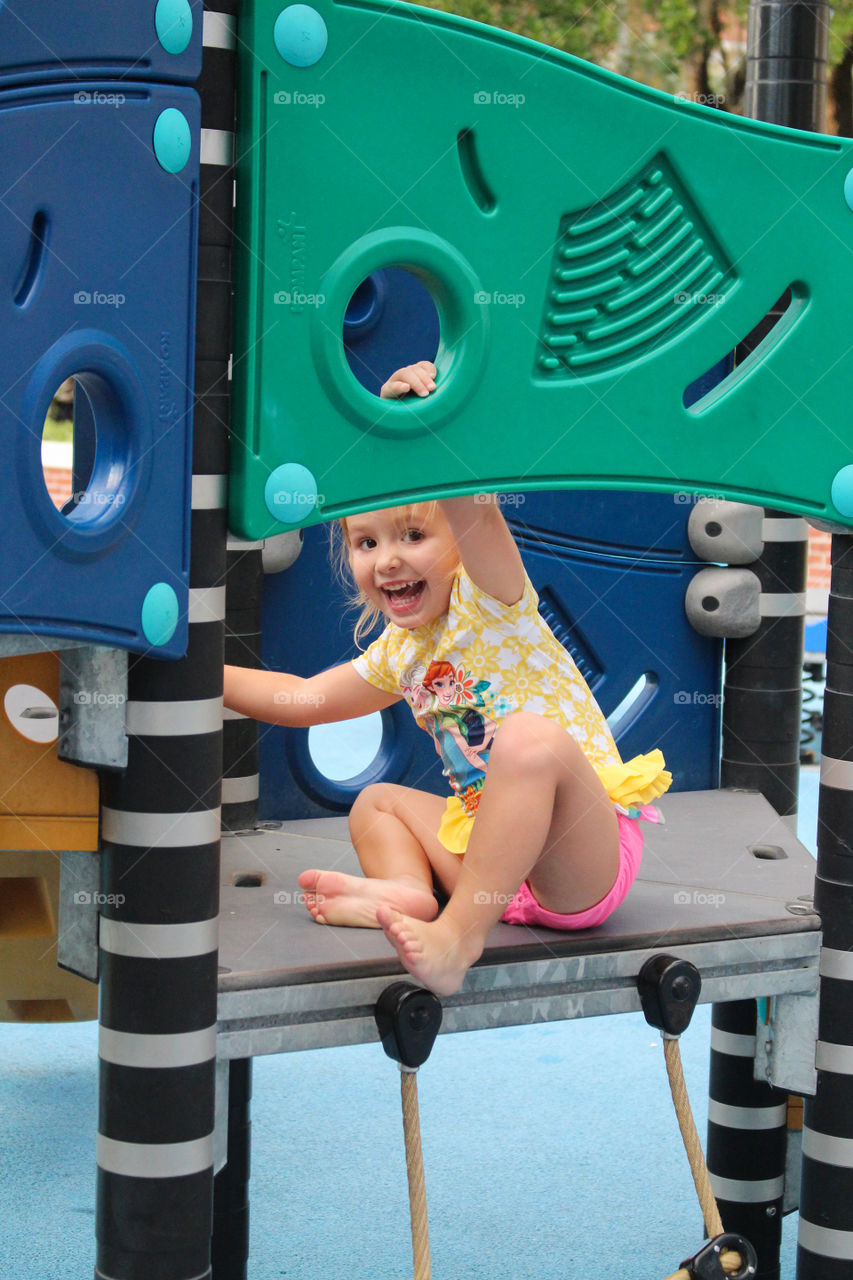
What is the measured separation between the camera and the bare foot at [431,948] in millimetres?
1388

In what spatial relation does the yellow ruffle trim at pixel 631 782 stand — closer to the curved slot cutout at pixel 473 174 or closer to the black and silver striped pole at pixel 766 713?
the black and silver striped pole at pixel 766 713

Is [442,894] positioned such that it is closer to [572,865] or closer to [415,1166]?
[572,865]

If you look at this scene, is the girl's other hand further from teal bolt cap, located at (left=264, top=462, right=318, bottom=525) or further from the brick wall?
the brick wall

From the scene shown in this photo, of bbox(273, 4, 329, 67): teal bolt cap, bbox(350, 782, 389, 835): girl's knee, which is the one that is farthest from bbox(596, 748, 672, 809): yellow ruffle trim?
bbox(273, 4, 329, 67): teal bolt cap

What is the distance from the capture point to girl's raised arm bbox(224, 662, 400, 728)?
1.80 meters

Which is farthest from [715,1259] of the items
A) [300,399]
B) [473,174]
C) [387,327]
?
[387,327]

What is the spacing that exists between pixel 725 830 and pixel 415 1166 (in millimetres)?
741

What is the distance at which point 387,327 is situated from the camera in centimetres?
206

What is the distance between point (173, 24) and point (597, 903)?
892mm

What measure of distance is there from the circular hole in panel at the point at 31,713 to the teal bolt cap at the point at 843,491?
77 centimetres

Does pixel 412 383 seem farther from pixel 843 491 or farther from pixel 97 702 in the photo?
pixel 843 491

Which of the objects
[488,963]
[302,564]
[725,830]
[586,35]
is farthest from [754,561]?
[586,35]

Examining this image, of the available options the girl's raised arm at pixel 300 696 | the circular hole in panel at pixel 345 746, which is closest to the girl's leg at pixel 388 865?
the girl's raised arm at pixel 300 696

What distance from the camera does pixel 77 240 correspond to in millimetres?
1132
